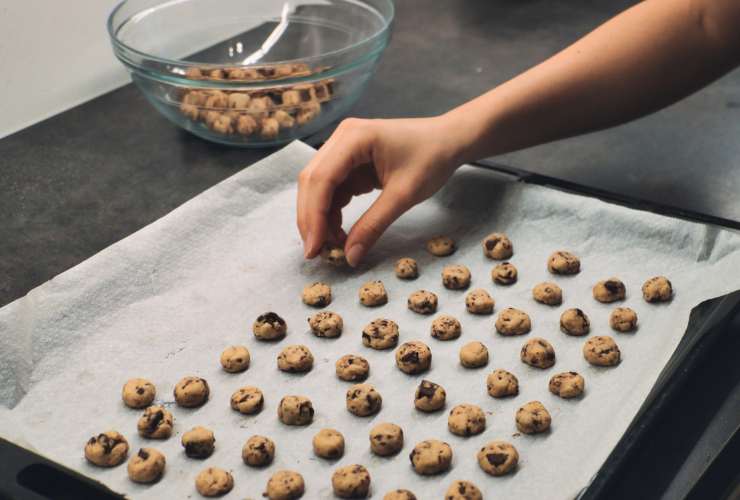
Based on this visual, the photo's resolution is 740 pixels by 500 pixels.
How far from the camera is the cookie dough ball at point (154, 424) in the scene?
0.90 m

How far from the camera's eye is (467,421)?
2.92ft

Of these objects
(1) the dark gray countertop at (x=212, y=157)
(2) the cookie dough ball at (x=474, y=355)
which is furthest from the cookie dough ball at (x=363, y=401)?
(1) the dark gray countertop at (x=212, y=157)

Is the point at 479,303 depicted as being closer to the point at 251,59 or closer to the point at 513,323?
the point at 513,323

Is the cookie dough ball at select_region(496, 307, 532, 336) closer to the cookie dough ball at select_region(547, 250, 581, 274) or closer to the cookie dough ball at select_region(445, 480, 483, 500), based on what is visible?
the cookie dough ball at select_region(547, 250, 581, 274)

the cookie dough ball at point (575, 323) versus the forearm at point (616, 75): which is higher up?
the forearm at point (616, 75)

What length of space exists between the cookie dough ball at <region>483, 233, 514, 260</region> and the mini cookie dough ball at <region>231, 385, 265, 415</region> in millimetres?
382

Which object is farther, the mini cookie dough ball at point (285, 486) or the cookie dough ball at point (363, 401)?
the cookie dough ball at point (363, 401)

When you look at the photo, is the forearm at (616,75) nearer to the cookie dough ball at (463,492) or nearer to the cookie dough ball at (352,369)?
the cookie dough ball at (352,369)

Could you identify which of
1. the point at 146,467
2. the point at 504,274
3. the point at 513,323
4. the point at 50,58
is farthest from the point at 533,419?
the point at 50,58

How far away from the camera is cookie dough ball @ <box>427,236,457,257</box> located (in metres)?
1.19

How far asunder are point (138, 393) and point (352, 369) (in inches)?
9.0

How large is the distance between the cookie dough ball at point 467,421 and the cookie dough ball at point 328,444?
11 cm

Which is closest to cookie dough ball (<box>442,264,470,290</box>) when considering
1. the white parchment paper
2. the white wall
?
the white parchment paper

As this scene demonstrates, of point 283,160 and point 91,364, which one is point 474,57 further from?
point 91,364
